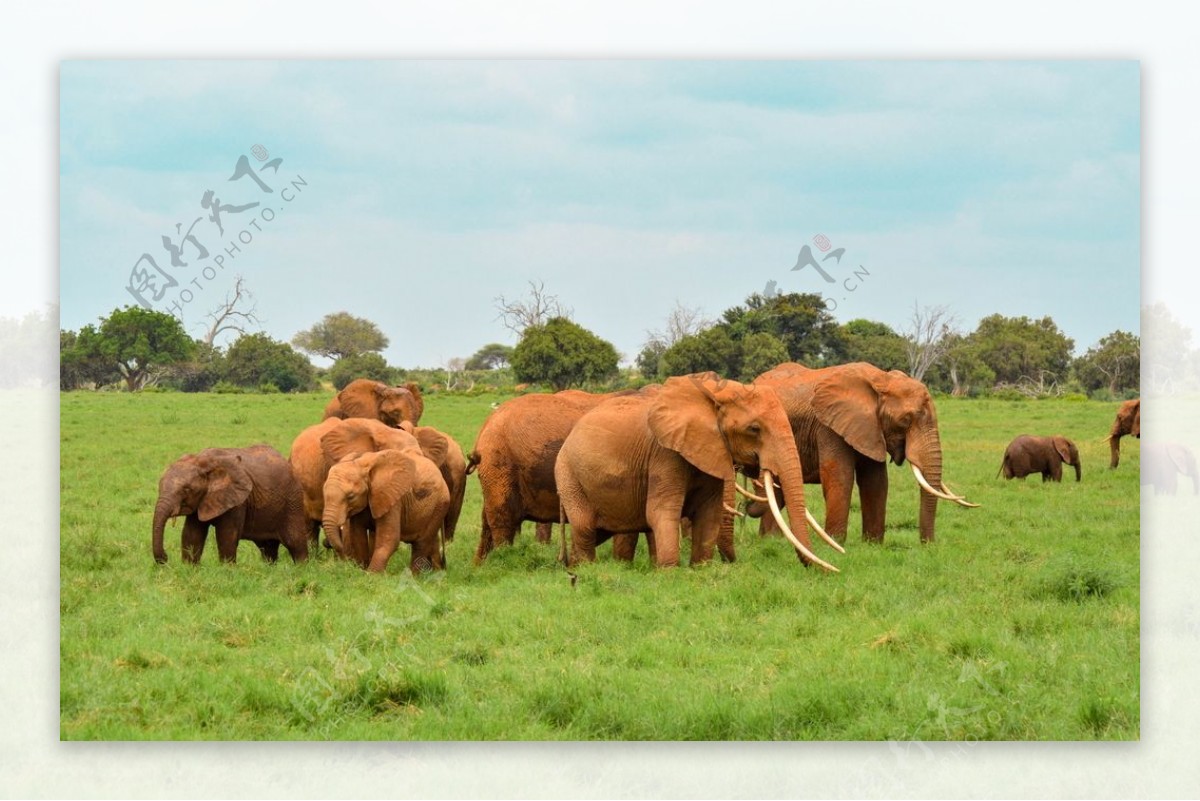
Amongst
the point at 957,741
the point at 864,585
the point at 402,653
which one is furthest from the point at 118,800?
the point at 864,585

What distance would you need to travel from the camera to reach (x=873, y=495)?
16.0m

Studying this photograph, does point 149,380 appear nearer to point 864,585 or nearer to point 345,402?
point 345,402

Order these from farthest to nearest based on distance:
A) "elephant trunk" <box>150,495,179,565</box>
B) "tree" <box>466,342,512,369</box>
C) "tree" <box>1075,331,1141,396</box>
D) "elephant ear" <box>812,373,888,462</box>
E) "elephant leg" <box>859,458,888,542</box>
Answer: "tree" <box>466,342,512,369</box> < "tree" <box>1075,331,1141,396</box> < "elephant leg" <box>859,458,888,542</box> < "elephant ear" <box>812,373,888,462</box> < "elephant trunk" <box>150,495,179,565</box>

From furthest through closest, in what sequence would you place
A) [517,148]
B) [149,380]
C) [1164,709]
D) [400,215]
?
[149,380]
[400,215]
[517,148]
[1164,709]

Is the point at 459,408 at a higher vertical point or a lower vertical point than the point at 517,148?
lower

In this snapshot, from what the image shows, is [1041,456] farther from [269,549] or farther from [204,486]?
[204,486]

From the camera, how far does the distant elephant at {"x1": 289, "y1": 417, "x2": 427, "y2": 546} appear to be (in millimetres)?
15453

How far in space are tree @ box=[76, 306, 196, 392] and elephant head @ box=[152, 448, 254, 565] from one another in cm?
151

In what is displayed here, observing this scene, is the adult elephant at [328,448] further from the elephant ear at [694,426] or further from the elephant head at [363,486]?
the elephant ear at [694,426]

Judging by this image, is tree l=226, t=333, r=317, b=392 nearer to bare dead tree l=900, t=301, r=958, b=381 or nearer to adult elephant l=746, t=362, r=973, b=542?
bare dead tree l=900, t=301, r=958, b=381

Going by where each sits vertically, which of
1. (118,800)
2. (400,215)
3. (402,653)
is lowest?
(118,800)

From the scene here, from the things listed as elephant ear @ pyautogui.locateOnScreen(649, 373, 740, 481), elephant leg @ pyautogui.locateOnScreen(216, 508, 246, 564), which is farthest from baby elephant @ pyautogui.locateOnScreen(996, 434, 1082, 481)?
elephant leg @ pyautogui.locateOnScreen(216, 508, 246, 564)

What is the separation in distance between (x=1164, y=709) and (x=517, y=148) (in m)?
7.33

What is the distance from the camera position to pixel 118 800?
32.0 ft
